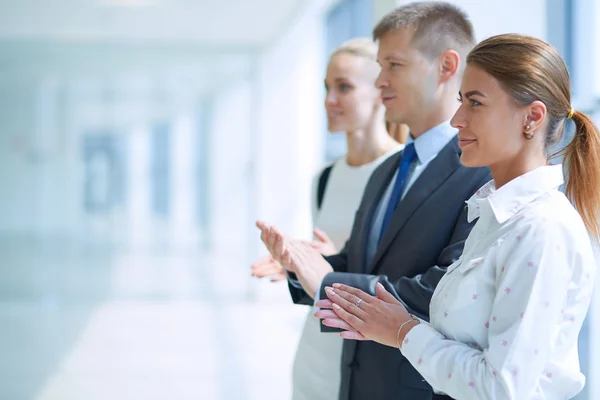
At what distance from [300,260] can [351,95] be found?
870mm

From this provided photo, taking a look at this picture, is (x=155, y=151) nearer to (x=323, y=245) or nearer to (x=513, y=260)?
(x=323, y=245)

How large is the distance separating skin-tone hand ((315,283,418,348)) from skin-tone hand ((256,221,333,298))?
1.31 ft

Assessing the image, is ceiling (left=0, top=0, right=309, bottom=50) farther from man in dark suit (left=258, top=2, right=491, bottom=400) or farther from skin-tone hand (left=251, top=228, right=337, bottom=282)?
man in dark suit (left=258, top=2, right=491, bottom=400)

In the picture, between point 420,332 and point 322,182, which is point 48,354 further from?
point 420,332

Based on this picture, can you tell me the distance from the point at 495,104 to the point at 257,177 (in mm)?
8064

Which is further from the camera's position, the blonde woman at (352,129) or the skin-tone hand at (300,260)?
the blonde woman at (352,129)

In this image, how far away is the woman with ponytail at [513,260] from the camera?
1232 mm

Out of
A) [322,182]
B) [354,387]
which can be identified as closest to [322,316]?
[354,387]

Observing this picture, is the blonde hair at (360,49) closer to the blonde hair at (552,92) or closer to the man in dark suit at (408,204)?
the man in dark suit at (408,204)

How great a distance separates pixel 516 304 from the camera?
4.06ft

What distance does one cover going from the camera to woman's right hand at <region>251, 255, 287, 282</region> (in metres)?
2.52

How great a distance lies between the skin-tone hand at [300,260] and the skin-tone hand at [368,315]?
399 millimetres

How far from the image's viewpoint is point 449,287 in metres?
1.44

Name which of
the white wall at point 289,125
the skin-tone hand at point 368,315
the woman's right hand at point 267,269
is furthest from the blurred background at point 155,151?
the skin-tone hand at point 368,315
